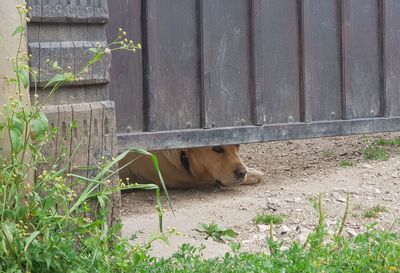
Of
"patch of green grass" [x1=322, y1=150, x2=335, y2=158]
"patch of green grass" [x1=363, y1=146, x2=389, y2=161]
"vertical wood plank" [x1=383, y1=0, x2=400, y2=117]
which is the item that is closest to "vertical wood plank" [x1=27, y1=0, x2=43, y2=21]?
"vertical wood plank" [x1=383, y1=0, x2=400, y2=117]

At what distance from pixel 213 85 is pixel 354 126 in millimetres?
1439

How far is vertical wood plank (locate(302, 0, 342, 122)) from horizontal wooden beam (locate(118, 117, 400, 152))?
93mm

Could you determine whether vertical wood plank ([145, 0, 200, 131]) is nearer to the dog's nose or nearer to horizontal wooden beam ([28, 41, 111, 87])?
the dog's nose

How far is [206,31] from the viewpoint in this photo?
5.99m

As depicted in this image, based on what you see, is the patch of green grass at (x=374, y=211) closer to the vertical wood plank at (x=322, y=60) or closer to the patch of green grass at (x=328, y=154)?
the vertical wood plank at (x=322, y=60)

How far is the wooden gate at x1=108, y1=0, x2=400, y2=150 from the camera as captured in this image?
18.6 ft

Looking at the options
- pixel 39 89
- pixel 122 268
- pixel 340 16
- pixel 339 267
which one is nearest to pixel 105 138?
pixel 39 89

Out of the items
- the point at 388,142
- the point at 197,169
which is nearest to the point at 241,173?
the point at 197,169

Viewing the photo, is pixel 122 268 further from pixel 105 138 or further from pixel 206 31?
pixel 206 31

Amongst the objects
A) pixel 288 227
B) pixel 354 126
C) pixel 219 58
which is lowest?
pixel 288 227

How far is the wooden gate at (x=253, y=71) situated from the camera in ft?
18.6

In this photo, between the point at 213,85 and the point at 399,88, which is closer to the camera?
the point at 213,85

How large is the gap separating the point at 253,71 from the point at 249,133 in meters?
0.42

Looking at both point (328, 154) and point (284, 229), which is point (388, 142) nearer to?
point (328, 154)
